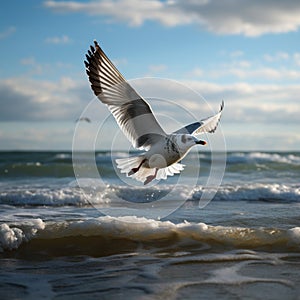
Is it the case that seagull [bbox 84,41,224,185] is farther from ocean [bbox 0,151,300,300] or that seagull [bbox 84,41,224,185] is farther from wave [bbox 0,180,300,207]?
wave [bbox 0,180,300,207]

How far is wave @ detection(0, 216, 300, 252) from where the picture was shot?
24.3 feet

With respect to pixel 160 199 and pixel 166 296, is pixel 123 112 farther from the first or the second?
pixel 160 199

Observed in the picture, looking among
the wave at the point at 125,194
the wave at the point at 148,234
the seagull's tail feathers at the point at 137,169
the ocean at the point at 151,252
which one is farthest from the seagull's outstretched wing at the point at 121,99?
the wave at the point at 125,194

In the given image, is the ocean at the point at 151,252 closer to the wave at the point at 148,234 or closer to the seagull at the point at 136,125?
the wave at the point at 148,234

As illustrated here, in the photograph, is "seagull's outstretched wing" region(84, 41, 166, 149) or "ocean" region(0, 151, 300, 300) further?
"seagull's outstretched wing" region(84, 41, 166, 149)

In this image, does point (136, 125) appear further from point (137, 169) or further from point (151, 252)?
point (151, 252)

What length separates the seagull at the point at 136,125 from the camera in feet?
22.4

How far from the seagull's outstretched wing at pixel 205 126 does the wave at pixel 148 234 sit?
4.53ft

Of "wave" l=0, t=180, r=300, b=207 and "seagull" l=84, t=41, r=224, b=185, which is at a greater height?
"seagull" l=84, t=41, r=224, b=185

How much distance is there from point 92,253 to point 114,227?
961 millimetres

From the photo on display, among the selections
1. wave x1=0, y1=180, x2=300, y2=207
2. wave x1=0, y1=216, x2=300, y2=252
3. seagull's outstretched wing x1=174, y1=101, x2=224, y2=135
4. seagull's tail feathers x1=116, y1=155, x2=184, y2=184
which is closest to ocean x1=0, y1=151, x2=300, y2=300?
wave x1=0, y1=216, x2=300, y2=252

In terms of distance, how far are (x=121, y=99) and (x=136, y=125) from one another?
0.44 metres

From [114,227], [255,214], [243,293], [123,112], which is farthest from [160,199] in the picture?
[243,293]

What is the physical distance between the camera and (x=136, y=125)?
7336 millimetres
